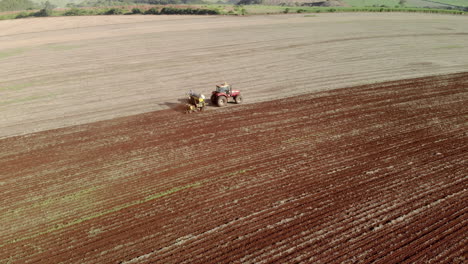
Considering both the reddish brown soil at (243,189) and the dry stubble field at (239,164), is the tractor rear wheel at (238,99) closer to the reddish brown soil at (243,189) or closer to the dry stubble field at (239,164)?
the dry stubble field at (239,164)

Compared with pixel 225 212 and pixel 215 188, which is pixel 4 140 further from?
pixel 225 212

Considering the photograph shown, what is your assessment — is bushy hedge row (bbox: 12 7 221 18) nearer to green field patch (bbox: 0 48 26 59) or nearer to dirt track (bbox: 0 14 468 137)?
dirt track (bbox: 0 14 468 137)

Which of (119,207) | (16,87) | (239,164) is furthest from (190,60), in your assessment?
(119,207)

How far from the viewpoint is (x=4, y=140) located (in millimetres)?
14055

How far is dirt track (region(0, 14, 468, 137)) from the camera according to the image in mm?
18703

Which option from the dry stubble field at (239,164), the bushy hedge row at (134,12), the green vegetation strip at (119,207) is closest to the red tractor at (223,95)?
the dry stubble field at (239,164)

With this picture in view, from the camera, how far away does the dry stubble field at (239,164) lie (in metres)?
7.85

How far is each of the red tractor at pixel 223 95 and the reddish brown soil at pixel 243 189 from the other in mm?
1563

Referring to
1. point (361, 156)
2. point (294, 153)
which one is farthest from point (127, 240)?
point (361, 156)

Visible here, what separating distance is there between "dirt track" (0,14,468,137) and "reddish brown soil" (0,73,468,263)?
411 centimetres

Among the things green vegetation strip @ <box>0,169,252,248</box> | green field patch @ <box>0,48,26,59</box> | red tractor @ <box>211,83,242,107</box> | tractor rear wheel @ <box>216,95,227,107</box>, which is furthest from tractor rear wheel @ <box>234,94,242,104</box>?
green field patch @ <box>0,48,26,59</box>

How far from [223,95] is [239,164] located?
6409 millimetres

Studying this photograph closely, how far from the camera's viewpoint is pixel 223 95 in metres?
16.7

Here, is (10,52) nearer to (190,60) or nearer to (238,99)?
(190,60)
